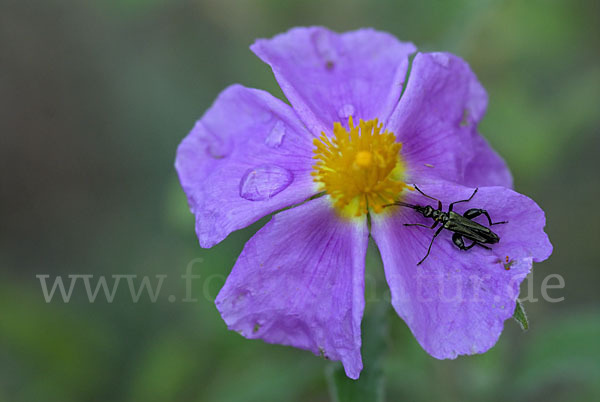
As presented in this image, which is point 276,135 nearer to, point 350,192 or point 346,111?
point 346,111

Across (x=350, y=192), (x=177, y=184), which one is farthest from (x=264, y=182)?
(x=177, y=184)

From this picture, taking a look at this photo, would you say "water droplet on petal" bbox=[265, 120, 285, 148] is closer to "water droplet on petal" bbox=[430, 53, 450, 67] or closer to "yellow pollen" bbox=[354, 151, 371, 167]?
"yellow pollen" bbox=[354, 151, 371, 167]

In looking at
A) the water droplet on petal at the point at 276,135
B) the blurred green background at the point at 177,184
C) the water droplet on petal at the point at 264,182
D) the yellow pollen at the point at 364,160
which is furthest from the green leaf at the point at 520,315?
the blurred green background at the point at 177,184

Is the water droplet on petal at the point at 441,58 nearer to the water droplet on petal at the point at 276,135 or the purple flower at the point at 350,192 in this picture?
the purple flower at the point at 350,192

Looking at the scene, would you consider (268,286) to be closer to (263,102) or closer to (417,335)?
(417,335)

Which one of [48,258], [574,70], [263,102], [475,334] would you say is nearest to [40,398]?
[48,258]

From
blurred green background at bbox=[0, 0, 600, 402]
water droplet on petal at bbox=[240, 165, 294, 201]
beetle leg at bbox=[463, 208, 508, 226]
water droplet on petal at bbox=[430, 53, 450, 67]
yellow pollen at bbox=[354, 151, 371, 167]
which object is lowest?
blurred green background at bbox=[0, 0, 600, 402]

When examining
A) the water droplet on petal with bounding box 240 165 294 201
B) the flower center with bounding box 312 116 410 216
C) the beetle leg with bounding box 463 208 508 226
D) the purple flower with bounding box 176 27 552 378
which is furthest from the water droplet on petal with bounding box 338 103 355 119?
the beetle leg with bounding box 463 208 508 226
